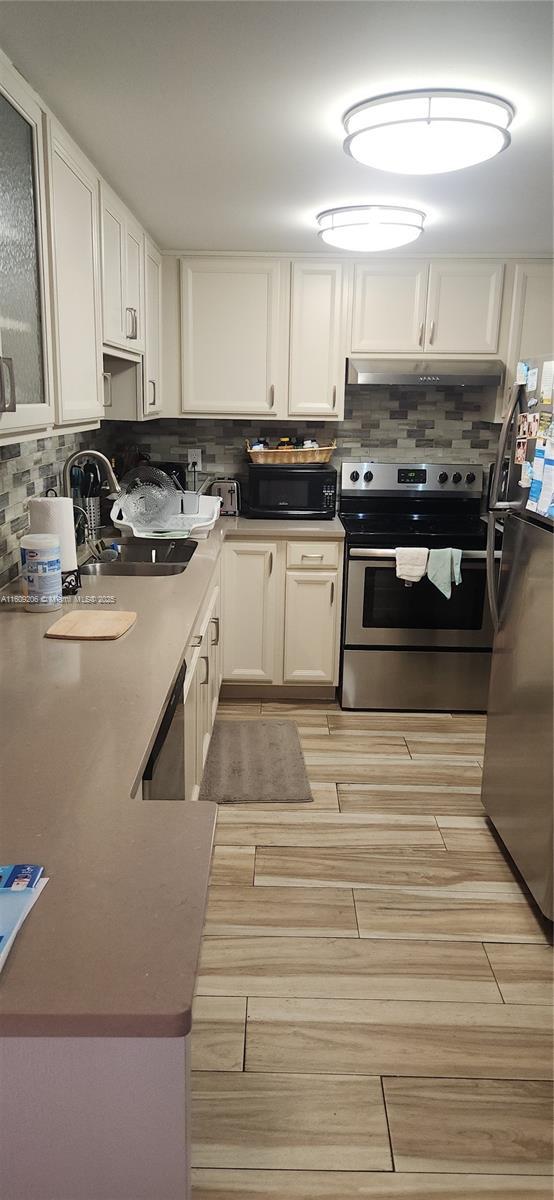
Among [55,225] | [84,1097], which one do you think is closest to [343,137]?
[55,225]

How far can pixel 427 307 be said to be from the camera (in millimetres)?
3850

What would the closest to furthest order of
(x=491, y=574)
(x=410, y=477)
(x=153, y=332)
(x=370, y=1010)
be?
(x=370, y=1010) < (x=491, y=574) < (x=153, y=332) < (x=410, y=477)

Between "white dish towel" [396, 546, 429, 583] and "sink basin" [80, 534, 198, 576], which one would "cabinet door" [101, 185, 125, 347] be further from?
"white dish towel" [396, 546, 429, 583]

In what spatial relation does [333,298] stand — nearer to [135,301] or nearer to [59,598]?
[135,301]

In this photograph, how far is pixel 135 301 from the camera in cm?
314

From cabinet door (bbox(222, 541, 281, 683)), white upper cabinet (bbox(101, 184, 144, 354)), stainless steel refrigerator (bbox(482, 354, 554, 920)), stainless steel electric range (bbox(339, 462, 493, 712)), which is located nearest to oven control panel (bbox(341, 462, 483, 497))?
stainless steel electric range (bbox(339, 462, 493, 712))

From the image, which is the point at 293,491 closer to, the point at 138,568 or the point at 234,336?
the point at 234,336

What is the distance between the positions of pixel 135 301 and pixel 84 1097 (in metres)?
2.86

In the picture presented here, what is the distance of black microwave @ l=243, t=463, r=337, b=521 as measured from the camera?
406 cm

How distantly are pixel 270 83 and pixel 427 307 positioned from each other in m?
2.22

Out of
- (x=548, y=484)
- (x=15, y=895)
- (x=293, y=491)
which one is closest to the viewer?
(x=15, y=895)

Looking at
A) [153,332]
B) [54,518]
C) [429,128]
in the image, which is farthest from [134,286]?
[429,128]

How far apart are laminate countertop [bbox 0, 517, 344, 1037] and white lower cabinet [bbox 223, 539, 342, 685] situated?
6.15ft

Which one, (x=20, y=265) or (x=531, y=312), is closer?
(x=20, y=265)
